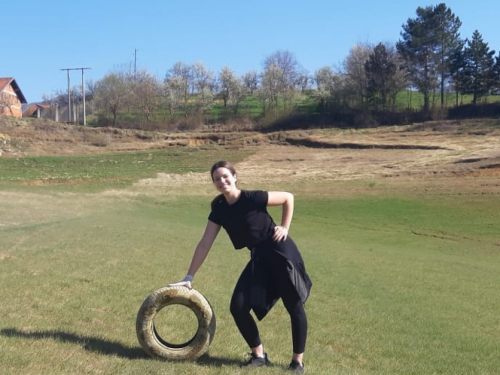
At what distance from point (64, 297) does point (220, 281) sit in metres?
3.93

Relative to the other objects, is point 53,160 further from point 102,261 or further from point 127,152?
point 102,261

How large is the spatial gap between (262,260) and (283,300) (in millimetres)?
441

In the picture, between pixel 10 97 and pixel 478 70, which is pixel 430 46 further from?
pixel 10 97

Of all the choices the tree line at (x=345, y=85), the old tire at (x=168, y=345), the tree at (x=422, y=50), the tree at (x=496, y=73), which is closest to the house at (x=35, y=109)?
the tree line at (x=345, y=85)

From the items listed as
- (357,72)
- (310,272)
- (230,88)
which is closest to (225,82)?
(230,88)

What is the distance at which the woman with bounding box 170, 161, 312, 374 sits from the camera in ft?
18.4

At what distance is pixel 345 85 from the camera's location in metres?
84.0

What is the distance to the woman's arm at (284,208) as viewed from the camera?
5605 mm

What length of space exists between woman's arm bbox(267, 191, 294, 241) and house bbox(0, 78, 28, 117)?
8143 cm

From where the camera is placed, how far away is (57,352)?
18.2ft

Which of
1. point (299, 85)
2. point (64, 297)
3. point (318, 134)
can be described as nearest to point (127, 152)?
point (318, 134)

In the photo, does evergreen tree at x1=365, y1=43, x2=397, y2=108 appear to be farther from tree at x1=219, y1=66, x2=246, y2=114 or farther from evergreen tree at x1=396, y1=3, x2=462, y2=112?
tree at x1=219, y1=66, x2=246, y2=114

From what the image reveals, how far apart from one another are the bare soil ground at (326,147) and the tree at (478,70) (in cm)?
1133

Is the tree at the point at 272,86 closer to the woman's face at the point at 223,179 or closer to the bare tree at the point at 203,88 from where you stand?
the bare tree at the point at 203,88
